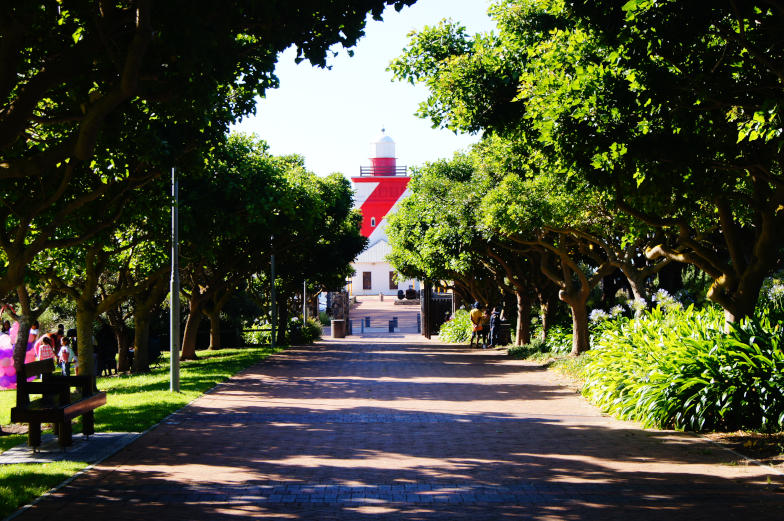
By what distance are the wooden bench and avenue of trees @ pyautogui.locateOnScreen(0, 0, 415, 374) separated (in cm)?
151

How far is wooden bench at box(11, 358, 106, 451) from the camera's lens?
32.6ft

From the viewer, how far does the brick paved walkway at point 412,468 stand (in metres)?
7.49

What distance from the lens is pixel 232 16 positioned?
28.0 feet

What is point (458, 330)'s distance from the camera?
39.9 metres

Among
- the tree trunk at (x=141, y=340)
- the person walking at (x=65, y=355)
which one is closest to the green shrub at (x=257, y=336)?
the tree trunk at (x=141, y=340)

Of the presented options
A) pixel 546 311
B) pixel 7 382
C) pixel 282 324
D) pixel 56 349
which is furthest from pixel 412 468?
pixel 282 324

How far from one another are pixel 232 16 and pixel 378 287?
256 feet

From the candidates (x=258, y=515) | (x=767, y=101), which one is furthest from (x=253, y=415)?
(x=767, y=101)

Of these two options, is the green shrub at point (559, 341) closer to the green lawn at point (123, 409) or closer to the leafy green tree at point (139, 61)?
the green lawn at point (123, 409)

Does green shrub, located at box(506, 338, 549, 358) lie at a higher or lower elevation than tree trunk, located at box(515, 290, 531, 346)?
lower

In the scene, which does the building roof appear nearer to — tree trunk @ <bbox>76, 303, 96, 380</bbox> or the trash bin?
the trash bin

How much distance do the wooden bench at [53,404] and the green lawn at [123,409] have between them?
2.28 ft

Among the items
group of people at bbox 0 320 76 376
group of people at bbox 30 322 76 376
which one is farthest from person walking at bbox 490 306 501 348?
group of people at bbox 30 322 76 376

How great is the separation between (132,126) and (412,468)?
6420 millimetres
